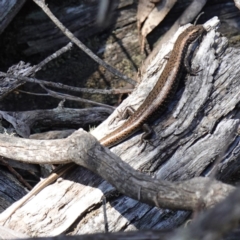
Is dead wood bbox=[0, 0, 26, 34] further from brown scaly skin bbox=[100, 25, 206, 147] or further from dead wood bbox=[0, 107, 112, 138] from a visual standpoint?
brown scaly skin bbox=[100, 25, 206, 147]

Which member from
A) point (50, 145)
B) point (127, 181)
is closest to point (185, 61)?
point (50, 145)

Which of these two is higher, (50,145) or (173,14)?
(173,14)

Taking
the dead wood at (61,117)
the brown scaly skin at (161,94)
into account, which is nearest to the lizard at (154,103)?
the brown scaly skin at (161,94)

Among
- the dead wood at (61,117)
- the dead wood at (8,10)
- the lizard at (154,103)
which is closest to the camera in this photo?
the lizard at (154,103)

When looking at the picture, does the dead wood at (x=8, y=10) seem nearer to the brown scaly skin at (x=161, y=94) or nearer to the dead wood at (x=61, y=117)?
the dead wood at (x=61, y=117)

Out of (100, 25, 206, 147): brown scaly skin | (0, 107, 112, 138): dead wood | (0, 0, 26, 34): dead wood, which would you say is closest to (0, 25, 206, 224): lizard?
(100, 25, 206, 147): brown scaly skin

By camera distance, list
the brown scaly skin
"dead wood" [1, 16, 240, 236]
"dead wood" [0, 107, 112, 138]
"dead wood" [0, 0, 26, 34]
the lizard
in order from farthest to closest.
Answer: "dead wood" [0, 0, 26, 34] < "dead wood" [0, 107, 112, 138] < the brown scaly skin < the lizard < "dead wood" [1, 16, 240, 236]

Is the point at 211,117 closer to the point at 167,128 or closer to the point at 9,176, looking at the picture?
the point at 167,128
